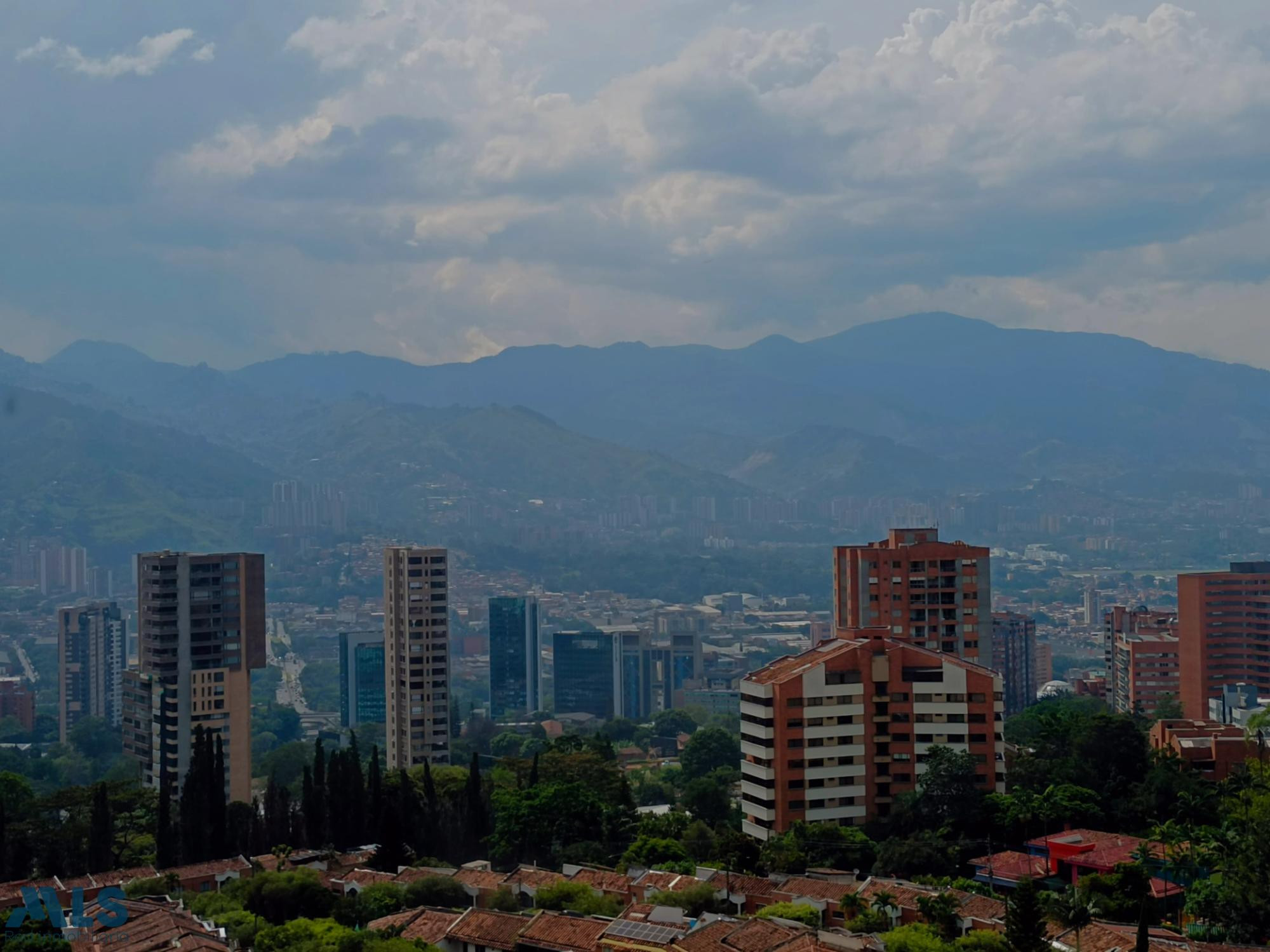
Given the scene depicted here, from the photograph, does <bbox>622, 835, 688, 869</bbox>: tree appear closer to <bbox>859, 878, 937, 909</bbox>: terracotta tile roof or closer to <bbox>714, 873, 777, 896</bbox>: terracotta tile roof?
<bbox>714, 873, 777, 896</bbox>: terracotta tile roof

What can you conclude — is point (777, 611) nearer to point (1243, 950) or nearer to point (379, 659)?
point (379, 659)

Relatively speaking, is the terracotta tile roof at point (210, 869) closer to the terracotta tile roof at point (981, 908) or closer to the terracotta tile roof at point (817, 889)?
the terracotta tile roof at point (817, 889)

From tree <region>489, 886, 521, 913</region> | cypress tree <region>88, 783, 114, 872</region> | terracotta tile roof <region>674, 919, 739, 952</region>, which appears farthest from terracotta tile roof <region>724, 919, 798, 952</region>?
cypress tree <region>88, 783, 114, 872</region>

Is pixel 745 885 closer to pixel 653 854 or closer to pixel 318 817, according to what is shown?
pixel 653 854

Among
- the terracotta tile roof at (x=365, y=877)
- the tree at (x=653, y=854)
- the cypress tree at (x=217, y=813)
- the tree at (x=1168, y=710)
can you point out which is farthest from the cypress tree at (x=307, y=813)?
the tree at (x=1168, y=710)

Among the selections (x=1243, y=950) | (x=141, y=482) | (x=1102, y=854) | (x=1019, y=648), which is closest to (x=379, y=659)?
(x=1019, y=648)

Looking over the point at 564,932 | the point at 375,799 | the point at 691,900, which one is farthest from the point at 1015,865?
the point at 375,799
